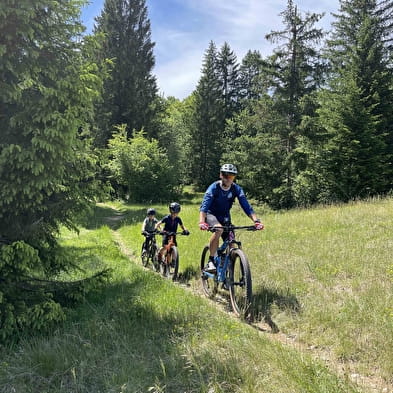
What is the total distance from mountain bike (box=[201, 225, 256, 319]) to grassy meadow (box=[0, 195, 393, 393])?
0.26 m

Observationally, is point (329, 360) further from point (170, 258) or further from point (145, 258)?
point (145, 258)

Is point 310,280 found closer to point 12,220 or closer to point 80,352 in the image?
point 80,352

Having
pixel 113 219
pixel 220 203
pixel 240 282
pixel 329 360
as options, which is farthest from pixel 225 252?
pixel 113 219

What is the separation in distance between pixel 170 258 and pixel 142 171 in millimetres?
21458

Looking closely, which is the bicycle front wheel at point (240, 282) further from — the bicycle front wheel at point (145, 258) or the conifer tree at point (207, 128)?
the conifer tree at point (207, 128)

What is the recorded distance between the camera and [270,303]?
5.65 meters

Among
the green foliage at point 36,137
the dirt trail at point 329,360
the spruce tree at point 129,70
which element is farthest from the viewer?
the spruce tree at point 129,70

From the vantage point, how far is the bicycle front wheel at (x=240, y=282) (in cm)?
532

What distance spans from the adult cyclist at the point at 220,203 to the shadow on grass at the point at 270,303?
3.12ft

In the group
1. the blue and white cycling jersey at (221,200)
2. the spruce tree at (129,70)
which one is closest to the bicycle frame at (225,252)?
the blue and white cycling jersey at (221,200)

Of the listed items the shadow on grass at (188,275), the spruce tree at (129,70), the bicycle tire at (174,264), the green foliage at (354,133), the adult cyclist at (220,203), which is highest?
the spruce tree at (129,70)

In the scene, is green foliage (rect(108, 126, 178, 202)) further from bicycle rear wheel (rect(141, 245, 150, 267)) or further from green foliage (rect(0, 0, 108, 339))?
green foliage (rect(0, 0, 108, 339))

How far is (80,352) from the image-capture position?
13.0 ft

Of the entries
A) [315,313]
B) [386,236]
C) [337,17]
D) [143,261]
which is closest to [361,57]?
[337,17]
